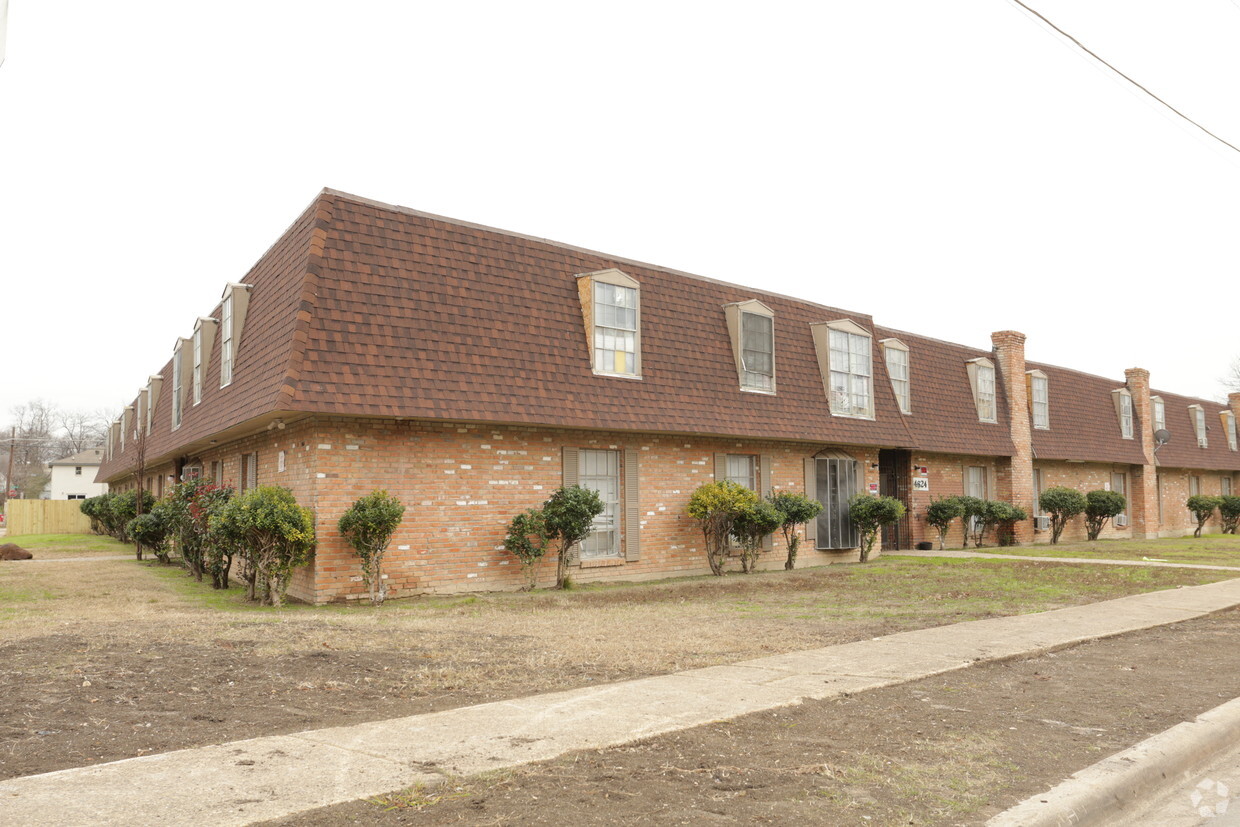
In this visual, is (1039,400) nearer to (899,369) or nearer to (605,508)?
(899,369)

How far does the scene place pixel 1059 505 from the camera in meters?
27.7

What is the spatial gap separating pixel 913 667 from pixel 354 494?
7.99 metres

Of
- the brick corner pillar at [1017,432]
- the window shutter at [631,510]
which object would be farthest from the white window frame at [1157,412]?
the window shutter at [631,510]

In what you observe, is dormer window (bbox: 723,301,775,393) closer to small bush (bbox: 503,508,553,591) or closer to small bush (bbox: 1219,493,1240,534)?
small bush (bbox: 503,508,553,591)

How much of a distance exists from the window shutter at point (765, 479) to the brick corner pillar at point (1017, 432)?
11.2 metres

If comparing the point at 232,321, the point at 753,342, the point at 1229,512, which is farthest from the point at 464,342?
the point at 1229,512

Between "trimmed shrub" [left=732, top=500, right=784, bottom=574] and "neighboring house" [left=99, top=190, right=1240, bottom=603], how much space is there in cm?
93

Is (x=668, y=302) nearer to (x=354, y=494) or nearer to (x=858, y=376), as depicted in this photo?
(x=858, y=376)

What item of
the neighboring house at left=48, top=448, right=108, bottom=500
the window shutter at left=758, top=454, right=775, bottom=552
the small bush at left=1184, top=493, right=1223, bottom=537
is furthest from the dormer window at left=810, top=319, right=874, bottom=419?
the neighboring house at left=48, top=448, right=108, bottom=500

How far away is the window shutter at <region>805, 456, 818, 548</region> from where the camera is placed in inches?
776

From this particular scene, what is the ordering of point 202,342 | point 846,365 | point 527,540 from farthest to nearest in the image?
point 846,365
point 202,342
point 527,540

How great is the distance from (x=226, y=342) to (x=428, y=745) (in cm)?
1294

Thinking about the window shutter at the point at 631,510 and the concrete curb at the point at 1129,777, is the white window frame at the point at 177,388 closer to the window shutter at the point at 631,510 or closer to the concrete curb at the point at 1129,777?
the window shutter at the point at 631,510

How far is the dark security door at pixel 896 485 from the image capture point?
79.3ft
